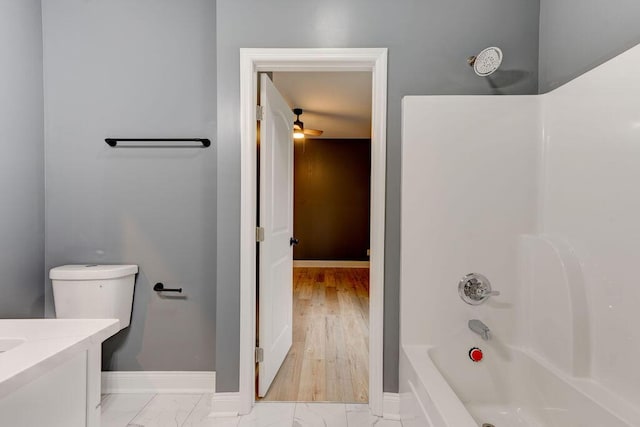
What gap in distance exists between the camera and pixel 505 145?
164 centimetres

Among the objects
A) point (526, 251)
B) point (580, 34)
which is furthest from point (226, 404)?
point (580, 34)

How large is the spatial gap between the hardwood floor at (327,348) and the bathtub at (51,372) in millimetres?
1253

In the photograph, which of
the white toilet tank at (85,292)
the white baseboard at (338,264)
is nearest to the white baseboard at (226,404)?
the white toilet tank at (85,292)

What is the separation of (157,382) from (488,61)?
2.62 metres

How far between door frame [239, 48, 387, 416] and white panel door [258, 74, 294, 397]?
0.11 metres

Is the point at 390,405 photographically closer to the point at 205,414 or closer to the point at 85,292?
the point at 205,414

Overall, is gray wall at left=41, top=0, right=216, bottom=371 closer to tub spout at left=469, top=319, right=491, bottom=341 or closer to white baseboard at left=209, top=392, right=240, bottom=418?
white baseboard at left=209, top=392, right=240, bottom=418

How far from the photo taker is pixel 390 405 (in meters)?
1.74

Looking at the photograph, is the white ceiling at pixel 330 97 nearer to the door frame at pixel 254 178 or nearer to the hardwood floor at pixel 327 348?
the door frame at pixel 254 178

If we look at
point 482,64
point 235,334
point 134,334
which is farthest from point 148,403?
point 482,64

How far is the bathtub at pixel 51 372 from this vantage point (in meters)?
0.69

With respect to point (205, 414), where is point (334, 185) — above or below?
above

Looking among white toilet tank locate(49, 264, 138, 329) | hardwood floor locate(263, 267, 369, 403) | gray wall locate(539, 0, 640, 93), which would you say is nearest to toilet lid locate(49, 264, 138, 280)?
white toilet tank locate(49, 264, 138, 329)

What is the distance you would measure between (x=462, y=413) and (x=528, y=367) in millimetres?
710
